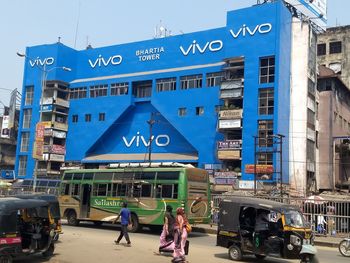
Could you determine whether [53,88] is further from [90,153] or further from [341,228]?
[341,228]

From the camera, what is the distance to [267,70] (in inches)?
1999

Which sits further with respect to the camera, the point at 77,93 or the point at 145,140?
the point at 77,93

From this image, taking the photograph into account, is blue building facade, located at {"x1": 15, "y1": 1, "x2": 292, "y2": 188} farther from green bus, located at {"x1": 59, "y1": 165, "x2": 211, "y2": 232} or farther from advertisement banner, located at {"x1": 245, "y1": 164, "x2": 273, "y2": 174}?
green bus, located at {"x1": 59, "y1": 165, "x2": 211, "y2": 232}

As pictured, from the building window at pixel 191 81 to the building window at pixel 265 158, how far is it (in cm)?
1218

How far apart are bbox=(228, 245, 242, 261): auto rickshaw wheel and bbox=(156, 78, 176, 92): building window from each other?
4559cm

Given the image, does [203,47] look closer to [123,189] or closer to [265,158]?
[265,158]

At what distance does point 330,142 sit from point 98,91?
30.9 meters

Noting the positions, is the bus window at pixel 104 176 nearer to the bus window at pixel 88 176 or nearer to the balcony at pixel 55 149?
the bus window at pixel 88 176

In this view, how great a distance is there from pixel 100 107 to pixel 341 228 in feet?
150

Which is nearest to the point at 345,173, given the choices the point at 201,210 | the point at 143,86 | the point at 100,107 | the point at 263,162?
the point at 263,162

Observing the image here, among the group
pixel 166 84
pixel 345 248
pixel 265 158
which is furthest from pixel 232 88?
pixel 345 248

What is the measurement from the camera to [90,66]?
6769 cm

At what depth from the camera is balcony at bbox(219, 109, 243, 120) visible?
51.1 meters

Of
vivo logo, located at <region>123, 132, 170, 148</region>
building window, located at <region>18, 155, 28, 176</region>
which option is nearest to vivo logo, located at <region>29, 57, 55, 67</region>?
building window, located at <region>18, 155, 28, 176</region>
